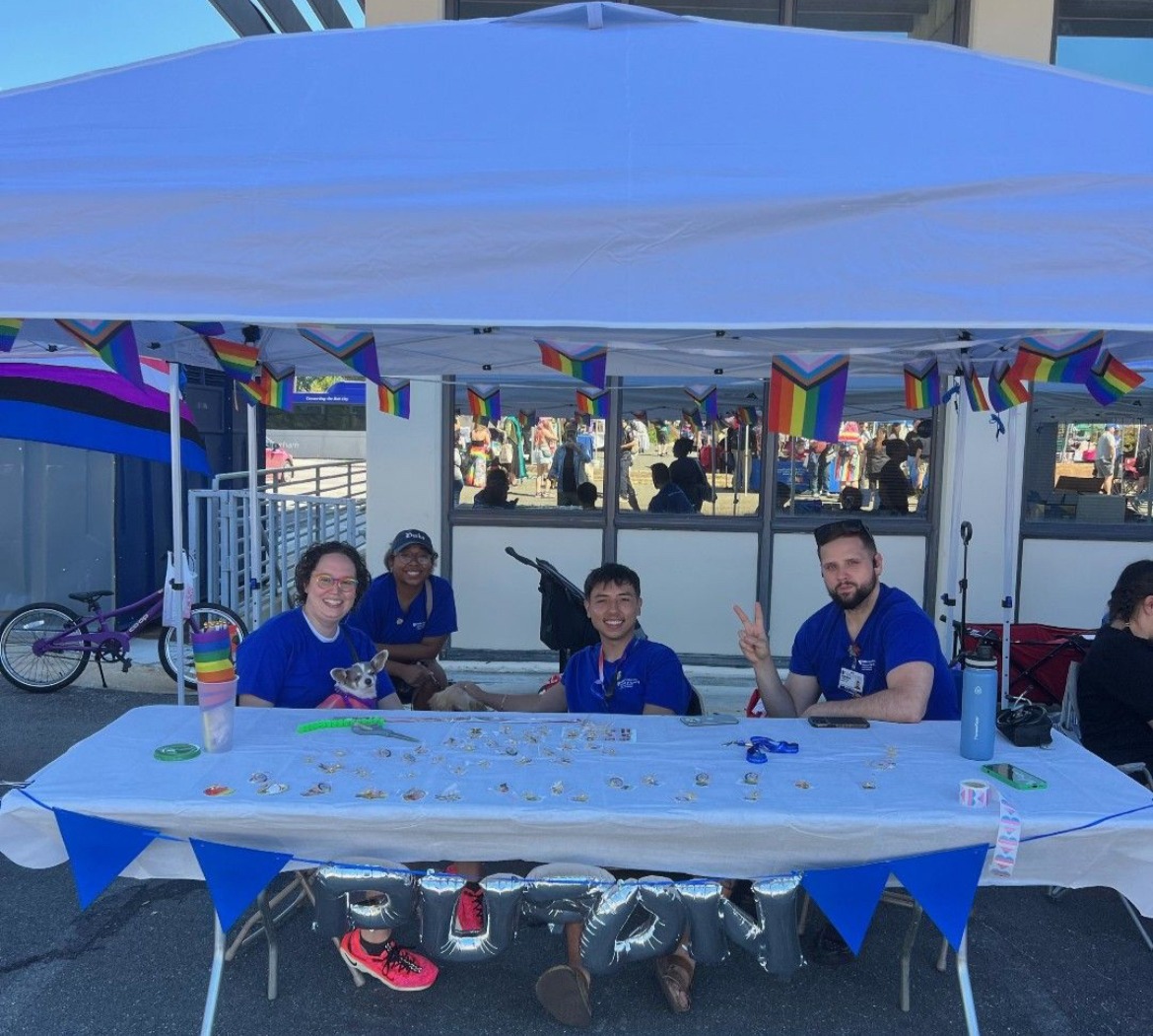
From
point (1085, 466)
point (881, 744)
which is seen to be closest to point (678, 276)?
point (881, 744)

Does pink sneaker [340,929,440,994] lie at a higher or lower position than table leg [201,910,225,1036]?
lower

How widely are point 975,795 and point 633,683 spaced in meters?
1.24

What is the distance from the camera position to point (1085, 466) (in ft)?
20.8

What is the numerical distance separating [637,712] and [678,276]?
5.34 feet

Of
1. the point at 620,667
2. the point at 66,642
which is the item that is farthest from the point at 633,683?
the point at 66,642

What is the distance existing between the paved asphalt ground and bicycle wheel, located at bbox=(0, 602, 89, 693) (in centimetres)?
289

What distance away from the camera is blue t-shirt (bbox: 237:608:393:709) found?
301 centimetres

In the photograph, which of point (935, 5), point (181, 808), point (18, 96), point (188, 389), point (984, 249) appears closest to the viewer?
point (984, 249)

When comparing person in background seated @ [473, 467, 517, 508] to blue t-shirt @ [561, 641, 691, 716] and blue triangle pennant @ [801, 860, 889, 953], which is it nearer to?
blue t-shirt @ [561, 641, 691, 716]

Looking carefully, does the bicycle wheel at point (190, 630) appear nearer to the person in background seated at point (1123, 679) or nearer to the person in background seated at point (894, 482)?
the person in background seated at point (894, 482)

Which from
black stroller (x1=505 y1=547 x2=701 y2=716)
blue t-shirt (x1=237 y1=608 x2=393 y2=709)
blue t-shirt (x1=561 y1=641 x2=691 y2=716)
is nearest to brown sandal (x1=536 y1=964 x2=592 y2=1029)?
blue t-shirt (x1=561 y1=641 x2=691 y2=716)

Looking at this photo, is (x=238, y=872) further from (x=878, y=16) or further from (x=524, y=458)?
(x=878, y=16)

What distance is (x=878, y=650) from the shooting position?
301 cm

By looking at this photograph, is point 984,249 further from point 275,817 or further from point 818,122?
point 275,817
